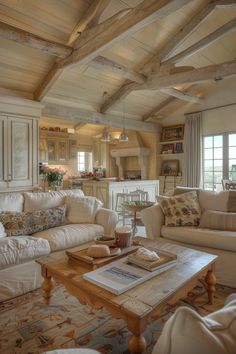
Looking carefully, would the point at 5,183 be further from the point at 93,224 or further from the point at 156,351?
the point at 156,351

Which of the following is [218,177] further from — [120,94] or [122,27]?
[122,27]

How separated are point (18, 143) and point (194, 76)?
11.0 ft

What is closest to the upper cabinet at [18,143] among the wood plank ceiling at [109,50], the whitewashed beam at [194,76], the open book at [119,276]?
the wood plank ceiling at [109,50]

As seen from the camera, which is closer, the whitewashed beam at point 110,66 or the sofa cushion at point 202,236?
the sofa cushion at point 202,236

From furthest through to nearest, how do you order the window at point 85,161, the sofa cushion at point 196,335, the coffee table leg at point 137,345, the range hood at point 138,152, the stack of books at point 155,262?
the window at point 85,161 → the range hood at point 138,152 → the stack of books at point 155,262 → the coffee table leg at point 137,345 → the sofa cushion at point 196,335

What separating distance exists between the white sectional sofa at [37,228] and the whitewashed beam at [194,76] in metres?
2.70

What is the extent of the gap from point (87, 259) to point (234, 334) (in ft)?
4.30

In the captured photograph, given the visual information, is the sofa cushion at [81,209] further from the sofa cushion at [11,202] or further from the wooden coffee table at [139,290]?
the wooden coffee table at [139,290]

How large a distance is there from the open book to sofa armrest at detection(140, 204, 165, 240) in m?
1.34

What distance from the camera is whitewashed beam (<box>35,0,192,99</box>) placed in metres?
2.44

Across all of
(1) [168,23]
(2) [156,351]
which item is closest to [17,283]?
(2) [156,351]

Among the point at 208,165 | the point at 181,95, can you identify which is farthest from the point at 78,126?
the point at 208,165

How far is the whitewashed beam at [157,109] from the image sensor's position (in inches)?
262

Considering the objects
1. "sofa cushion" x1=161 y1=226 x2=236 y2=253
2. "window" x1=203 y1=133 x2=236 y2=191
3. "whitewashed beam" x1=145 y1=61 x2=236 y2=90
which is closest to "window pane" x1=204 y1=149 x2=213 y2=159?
"window" x1=203 y1=133 x2=236 y2=191
